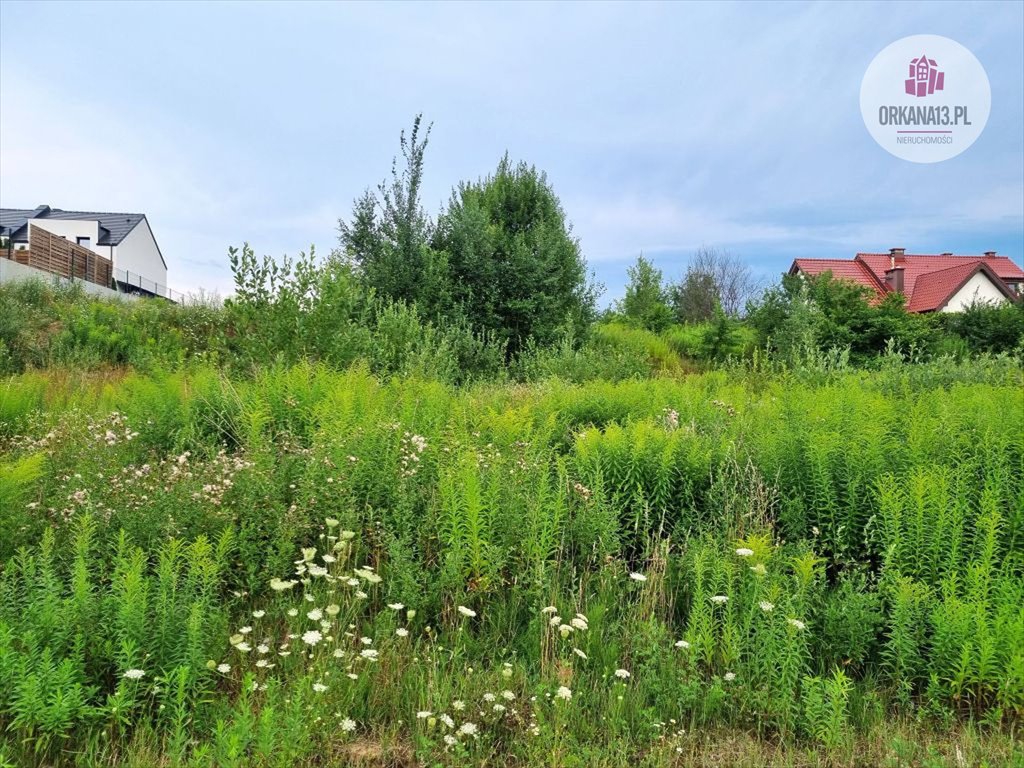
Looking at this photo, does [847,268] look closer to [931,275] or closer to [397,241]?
[931,275]

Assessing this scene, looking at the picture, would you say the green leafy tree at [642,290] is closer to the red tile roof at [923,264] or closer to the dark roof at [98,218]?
the red tile roof at [923,264]

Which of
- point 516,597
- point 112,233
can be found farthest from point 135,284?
point 516,597

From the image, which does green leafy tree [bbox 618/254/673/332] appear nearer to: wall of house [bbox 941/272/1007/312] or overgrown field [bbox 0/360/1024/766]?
wall of house [bbox 941/272/1007/312]

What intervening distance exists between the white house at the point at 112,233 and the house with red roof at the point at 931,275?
Result: 44097 mm

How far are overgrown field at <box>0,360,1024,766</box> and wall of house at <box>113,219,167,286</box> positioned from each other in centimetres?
4767

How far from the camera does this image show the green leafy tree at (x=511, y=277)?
51.8ft

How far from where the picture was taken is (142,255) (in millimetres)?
49375

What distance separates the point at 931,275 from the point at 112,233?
54.1 m

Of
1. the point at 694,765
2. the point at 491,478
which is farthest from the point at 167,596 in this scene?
the point at 694,765

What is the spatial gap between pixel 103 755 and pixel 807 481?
11.9 ft

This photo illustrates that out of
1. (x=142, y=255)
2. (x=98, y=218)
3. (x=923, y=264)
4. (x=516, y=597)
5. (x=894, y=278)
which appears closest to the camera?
(x=516, y=597)

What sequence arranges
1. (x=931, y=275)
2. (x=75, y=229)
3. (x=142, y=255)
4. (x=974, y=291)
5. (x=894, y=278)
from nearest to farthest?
(x=974, y=291) < (x=931, y=275) < (x=894, y=278) < (x=75, y=229) < (x=142, y=255)

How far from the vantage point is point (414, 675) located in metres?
2.48

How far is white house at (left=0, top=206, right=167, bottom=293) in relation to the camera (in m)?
41.5
